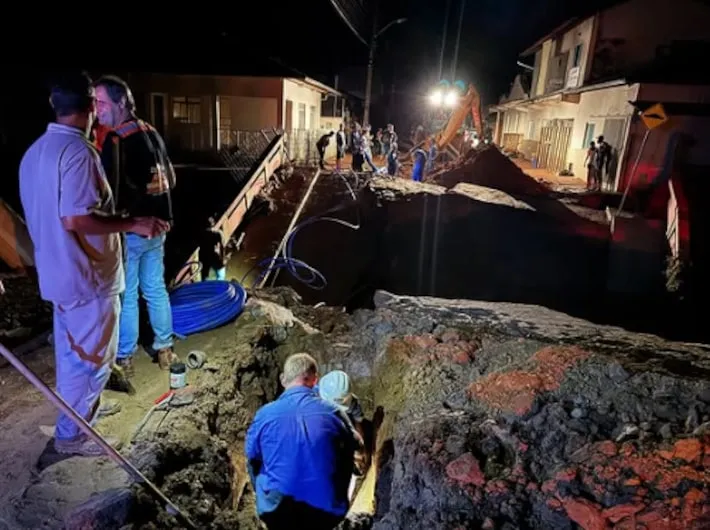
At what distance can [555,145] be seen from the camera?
81.1ft

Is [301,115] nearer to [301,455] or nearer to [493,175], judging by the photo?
[493,175]

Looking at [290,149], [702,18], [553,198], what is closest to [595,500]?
[553,198]

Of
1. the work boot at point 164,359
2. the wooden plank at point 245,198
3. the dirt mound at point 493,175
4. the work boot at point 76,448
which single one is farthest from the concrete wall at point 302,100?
the work boot at point 76,448

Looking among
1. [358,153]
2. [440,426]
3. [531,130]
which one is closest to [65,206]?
[440,426]

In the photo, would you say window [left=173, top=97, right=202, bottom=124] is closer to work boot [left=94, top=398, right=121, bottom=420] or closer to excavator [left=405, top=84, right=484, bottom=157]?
excavator [left=405, top=84, right=484, bottom=157]

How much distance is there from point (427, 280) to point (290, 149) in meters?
7.23

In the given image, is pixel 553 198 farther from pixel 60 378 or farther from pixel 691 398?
pixel 60 378

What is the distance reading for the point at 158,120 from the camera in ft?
61.1

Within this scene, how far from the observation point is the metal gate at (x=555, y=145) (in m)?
23.4

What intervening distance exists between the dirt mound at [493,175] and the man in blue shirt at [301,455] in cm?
1497

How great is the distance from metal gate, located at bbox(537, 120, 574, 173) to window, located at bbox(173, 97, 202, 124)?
15399 millimetres

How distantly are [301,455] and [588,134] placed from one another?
21.0 meters

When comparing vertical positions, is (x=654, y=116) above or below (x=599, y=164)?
above

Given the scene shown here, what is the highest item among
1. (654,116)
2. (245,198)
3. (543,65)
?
(543,65)
